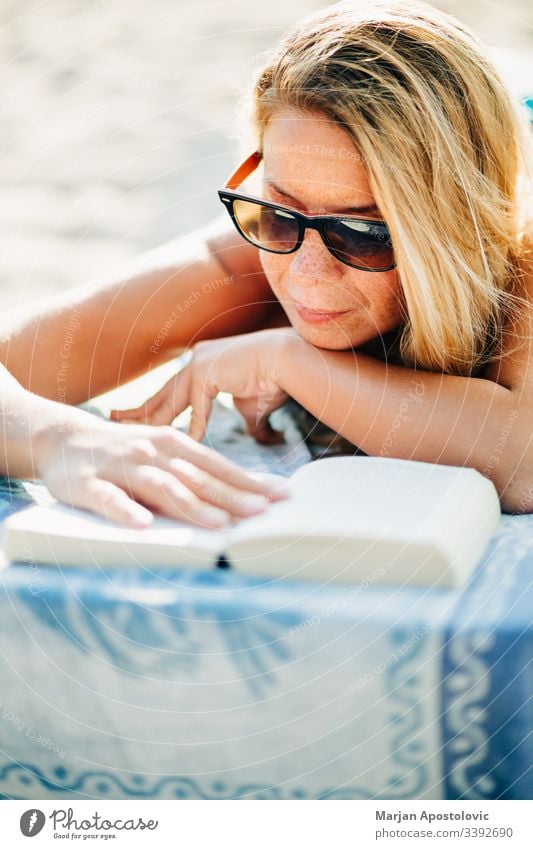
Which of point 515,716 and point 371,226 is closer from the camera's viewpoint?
point 515,716

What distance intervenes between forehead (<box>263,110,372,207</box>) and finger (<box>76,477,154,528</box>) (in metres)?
0.30

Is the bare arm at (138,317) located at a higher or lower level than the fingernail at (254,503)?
higher

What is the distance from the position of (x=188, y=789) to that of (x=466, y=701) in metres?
0.21

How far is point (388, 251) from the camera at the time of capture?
81 cm

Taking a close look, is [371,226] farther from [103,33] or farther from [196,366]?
[103,33]

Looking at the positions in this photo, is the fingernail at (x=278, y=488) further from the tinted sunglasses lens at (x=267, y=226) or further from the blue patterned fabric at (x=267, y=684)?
the tinted sunglasses lens at (x=267, y=226)

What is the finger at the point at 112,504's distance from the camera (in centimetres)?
70

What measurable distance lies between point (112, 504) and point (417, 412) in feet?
0.90

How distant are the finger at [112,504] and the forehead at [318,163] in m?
0.30

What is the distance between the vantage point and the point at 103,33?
2971 millimetres

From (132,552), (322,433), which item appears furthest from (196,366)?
(132,552)

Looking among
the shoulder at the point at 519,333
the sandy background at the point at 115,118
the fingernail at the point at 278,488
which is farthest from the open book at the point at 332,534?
the sandy background at the point at 115,118

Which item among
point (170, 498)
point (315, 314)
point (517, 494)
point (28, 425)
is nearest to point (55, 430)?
point (28, 425)

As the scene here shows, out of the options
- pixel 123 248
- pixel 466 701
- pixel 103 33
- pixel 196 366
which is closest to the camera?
pixel 466 701
